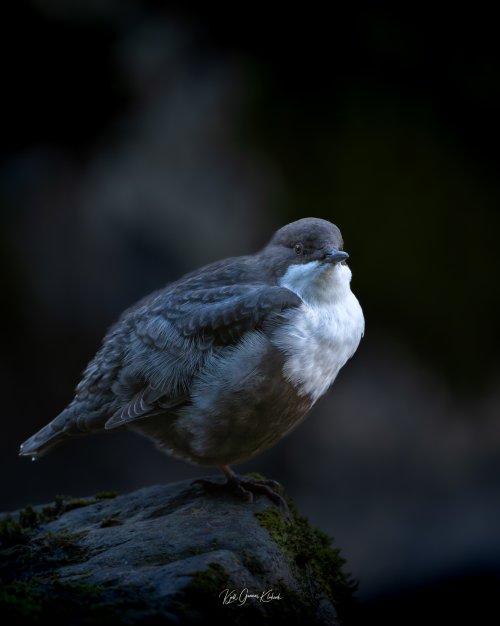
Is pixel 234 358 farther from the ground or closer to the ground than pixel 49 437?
farther from the ground

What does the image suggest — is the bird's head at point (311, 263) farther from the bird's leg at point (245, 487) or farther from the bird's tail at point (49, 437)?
the bird's tail at point (49, 437)

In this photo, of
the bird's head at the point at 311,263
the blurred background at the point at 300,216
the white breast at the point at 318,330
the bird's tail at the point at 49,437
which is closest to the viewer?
the white breast at the point at 318,330

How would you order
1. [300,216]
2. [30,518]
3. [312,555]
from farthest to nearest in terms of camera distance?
[300,216] → [30,518] → [312,555]

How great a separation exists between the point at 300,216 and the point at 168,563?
4227 millimetres

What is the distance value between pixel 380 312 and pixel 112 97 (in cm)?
278

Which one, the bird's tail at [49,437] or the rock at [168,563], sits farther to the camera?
the bird's tail at [49,437]

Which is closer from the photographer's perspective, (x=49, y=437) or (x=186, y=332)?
(x=186, y=332)

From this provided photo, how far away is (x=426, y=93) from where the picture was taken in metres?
6.79

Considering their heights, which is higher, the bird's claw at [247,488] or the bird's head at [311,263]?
the bird's head at [311,263]

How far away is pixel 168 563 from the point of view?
2.80 m

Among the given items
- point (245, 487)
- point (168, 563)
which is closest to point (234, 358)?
point (245, 487)

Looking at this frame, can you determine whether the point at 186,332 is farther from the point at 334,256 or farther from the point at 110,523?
the point at 110,523

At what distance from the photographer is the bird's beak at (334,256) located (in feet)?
10.3

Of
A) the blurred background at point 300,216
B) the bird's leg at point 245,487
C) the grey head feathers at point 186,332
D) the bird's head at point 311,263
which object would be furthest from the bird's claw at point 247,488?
the blurred background at point 300,216
